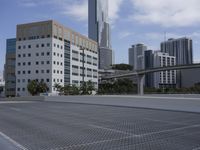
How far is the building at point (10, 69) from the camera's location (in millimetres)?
105188

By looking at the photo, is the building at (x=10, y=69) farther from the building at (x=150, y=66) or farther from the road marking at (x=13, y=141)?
the road marking at (x=13, y=141)

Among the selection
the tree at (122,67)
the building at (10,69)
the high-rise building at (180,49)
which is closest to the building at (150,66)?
the tree at (122,67)

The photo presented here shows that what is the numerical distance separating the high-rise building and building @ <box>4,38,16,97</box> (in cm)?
10490

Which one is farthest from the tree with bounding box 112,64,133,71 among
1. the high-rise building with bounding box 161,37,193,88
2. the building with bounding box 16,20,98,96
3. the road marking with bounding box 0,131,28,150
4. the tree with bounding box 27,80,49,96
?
the road marking with bounding box 0,131,28,150

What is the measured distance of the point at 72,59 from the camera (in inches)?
4360

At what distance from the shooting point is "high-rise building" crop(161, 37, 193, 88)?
17000 cm

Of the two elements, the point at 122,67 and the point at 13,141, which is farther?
the point at 122,67

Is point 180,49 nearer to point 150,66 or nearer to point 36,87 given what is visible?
point 150,66

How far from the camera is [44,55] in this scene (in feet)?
322

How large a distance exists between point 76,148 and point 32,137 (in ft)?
8.80

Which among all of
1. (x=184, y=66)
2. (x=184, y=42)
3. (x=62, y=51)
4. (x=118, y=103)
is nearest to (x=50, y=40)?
(x=62, y=51)

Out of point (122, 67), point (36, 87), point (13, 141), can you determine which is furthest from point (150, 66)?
point (13, 141)

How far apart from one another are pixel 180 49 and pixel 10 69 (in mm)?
110219

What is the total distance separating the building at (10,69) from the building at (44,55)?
3956mm
